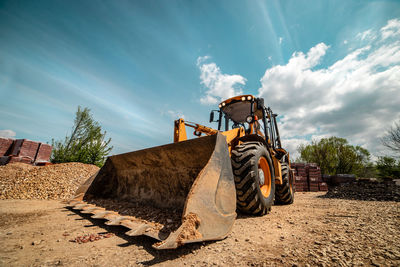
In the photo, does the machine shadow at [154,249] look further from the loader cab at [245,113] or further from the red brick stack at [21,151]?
the red brick stack at [21,151]

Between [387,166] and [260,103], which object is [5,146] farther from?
[387,166]

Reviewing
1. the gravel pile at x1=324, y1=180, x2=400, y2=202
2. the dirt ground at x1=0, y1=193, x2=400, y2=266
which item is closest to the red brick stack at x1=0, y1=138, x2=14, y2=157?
the dirt ground at x1=0, y1=193, x2=400, y2=266

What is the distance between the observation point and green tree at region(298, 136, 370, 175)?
2159cm

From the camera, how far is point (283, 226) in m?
2.17

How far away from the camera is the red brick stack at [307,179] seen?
11.5 meters

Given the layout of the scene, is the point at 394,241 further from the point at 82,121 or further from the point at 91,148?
the point at 82,121

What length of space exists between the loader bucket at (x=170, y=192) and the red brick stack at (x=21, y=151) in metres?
9.97

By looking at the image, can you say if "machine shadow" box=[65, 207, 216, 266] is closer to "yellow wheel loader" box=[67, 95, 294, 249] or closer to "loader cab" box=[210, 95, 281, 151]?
→ "yellow wheel loader" box=[67, 95, 294, 249]

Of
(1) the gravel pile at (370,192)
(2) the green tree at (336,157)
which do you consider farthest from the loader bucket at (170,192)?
(2) the green tree at (336,157)

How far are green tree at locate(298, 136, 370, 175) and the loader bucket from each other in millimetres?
24874

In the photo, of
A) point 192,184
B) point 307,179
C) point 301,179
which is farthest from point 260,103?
point 307,179

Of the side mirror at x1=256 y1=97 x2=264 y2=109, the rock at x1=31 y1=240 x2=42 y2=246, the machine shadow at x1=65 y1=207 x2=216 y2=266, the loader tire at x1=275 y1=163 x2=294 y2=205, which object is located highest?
the side mirror at x1=256 y1=97 x2=264 y2=109

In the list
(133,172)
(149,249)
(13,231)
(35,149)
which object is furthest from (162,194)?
(35,149)

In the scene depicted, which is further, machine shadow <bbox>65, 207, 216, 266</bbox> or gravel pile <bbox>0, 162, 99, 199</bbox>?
gravel pile <bbox>0, 162, 99, 199</bbox>
